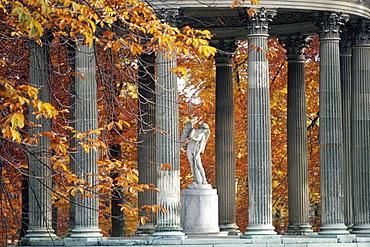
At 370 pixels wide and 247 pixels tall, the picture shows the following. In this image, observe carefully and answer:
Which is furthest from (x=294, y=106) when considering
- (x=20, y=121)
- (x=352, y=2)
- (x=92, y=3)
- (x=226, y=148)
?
(x=20, y=121)

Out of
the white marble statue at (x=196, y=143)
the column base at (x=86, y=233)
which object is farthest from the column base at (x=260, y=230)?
the column base at (x=86, y=233)

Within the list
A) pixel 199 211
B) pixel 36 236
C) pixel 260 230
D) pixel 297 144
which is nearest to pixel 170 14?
pixel 199 211

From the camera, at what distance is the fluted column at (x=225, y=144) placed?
7162 centimetres

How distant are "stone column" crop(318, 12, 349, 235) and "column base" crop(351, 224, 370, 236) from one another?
3438 millimetres

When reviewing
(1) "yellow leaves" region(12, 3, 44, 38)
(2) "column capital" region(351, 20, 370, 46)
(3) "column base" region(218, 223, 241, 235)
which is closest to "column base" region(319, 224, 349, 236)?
(3) "column base" region(218, 223, 241, 235)

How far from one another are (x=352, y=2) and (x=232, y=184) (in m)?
17.1

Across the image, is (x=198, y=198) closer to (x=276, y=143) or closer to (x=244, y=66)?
(x=276, y=143)

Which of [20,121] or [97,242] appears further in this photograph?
[97,242]

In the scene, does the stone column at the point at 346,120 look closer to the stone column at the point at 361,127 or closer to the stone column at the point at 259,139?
the stone column at the point at 361,127

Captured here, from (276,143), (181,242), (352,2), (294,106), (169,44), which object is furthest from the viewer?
(276,143)

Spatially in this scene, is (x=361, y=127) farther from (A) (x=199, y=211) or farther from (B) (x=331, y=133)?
(A) (x=199, y=211)

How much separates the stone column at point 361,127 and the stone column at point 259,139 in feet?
28.5

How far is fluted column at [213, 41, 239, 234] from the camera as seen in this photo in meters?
71.6

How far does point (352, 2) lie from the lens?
205ft
